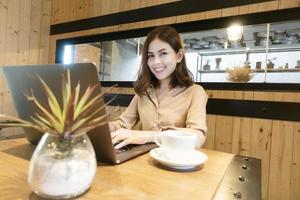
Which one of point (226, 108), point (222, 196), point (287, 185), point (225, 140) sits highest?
point (226, 108)

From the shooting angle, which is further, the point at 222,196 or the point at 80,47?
the point at 80,47

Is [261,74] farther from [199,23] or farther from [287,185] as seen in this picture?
[287,185]

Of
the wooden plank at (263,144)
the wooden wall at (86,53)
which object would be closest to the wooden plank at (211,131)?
the wooden plank at (263,144)

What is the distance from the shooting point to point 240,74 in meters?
1.85

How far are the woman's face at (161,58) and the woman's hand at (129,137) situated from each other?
47 centimetres

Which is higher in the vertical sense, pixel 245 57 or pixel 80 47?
pixel 80 47

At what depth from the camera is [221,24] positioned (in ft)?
6.58

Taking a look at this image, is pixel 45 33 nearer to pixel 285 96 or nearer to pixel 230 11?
pixel 230 11

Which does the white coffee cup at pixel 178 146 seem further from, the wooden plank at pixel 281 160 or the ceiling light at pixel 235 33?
the ceiling light at pixel 235 33

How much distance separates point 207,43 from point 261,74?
54 cm

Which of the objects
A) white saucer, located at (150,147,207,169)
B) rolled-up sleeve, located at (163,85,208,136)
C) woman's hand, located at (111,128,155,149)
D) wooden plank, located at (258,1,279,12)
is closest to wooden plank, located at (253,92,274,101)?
wooden plank, located at (258,1,279,12)

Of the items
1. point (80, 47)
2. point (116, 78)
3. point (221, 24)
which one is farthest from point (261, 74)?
point (80, 47)

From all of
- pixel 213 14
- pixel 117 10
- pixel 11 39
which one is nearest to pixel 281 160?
pixel 213 14

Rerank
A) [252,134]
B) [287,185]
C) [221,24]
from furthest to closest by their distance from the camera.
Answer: [221,24], [252,134], [287,185]
